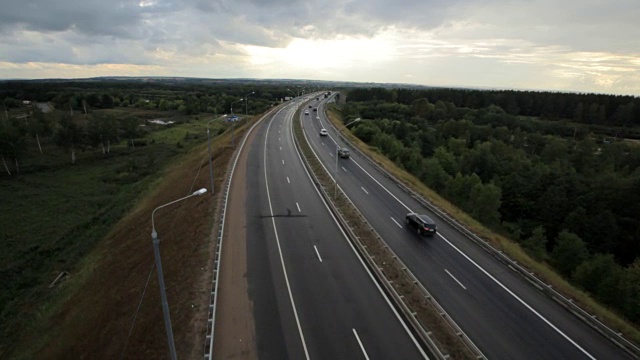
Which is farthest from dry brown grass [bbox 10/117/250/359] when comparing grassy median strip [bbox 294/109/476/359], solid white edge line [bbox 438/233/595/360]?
solid white edge line [bbox 438/233/595/360]

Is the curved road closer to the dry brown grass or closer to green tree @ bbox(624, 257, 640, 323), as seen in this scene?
the dry brown grass

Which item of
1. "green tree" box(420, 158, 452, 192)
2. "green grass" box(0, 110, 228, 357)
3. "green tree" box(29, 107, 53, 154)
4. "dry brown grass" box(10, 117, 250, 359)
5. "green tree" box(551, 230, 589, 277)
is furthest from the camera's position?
"green tree" box(29, 107, 53, 154)

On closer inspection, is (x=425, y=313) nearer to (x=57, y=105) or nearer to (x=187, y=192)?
(x=187, y=192)

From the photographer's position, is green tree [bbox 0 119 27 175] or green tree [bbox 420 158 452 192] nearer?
green tree [bbox 420 158 452 192]

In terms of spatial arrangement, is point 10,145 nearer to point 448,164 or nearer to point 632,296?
point 448,164

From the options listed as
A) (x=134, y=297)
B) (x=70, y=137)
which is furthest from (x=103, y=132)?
(x=134, y=297)

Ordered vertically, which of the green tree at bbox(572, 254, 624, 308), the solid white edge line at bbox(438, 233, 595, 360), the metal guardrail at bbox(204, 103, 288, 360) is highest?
the metal guardrail at bbox(204, 103, 288, 360)
